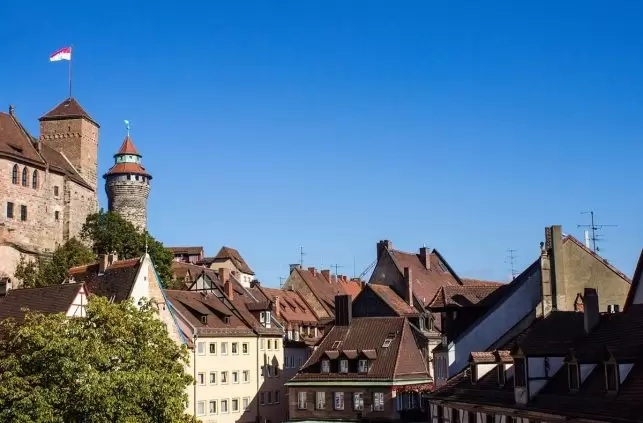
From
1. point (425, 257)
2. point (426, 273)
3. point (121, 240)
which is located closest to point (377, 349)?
point (426, 273)

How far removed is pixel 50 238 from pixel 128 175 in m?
18.1

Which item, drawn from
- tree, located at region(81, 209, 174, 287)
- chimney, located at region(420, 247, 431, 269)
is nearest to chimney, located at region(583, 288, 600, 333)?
chimney, located at region(420, 247, 431, 269)

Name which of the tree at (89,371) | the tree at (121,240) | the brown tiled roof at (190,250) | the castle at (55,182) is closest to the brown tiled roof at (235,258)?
the brown tiled roof at (190,250)

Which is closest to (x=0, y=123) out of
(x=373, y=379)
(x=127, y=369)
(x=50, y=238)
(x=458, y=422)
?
(x=50, y=238)

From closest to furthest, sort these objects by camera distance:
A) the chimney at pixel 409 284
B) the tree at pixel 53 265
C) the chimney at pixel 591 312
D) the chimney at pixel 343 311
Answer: the chimney at pixel 591 312
the chimney at pixel 343 311
the chimney at pixel 409 284
the tree at pixel 53 265

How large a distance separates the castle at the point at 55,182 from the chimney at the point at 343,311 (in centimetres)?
3917

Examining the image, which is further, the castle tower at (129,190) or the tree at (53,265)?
the castle tower at (129,190)

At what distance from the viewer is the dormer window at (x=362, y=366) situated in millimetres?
60531

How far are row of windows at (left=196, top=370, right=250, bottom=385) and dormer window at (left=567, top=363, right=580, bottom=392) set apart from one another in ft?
134

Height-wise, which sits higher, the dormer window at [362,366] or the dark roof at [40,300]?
the dark roof at [40,300]

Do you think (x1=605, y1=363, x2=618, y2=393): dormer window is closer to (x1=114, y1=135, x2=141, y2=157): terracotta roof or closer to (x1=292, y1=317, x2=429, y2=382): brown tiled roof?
(x1=292, y1=317, x2=429, y2=382): brown tiled roof

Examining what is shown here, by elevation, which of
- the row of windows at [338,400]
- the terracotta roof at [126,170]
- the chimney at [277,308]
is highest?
the terracotta roof at [126,170]

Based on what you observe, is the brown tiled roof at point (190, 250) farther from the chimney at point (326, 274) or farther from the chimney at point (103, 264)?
the chimney at point (103, 264)

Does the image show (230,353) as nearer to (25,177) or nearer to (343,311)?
(343,311)
